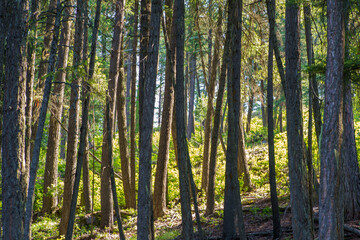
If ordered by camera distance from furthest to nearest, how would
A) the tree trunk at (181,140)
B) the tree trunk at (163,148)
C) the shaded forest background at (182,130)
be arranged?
the tree trunk at (163,148), the tree trunk at (181,140), the shaded forest background at (182,130)

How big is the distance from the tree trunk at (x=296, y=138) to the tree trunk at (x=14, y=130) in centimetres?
546

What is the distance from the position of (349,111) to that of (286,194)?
497cm

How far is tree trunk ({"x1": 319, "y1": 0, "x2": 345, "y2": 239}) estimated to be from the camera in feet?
17.6

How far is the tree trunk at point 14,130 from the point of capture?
700cm

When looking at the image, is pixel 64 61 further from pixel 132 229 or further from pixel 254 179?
pixel 254 179

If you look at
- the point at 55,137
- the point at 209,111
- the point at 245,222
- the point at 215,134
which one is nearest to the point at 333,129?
the point at 215,134

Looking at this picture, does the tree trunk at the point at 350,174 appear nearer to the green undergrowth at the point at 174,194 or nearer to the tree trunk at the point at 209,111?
the green undergrowth at the point at 174,194

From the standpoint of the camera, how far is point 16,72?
708 centimetres

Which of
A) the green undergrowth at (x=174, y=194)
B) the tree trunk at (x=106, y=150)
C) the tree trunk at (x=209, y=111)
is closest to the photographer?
the green undergrowth at (x=174, y=194)

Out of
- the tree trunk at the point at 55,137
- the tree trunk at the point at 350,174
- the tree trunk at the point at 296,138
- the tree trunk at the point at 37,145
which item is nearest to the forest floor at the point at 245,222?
the tree trunk at the point at 350,174

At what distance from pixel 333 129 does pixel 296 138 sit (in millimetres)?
1518

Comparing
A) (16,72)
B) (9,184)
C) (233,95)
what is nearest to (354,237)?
(233,95)

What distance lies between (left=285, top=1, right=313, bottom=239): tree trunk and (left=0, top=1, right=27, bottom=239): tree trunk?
546cm

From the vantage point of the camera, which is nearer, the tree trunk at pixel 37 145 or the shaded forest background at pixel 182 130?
the shaded forest background at pixel 182 130
